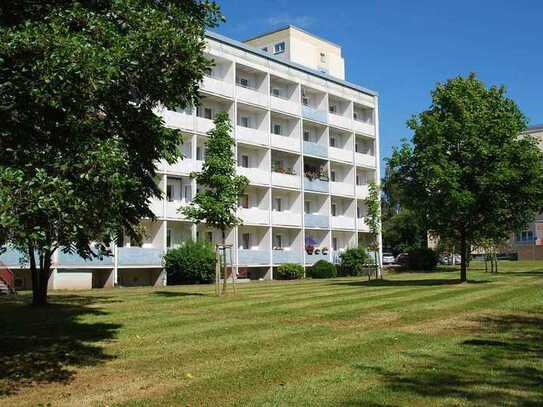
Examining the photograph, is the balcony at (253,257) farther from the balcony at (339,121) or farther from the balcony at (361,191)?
the balcony at (339,121)

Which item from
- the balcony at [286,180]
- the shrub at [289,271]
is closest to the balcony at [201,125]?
the balcony at [286,180]

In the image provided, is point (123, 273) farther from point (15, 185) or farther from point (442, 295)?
point (15, 185)

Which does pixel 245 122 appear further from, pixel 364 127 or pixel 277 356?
pixel 277 356

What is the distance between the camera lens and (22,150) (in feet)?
27.6

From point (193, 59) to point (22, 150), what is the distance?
Result: 2.94 m

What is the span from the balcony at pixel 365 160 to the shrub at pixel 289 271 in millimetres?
15229

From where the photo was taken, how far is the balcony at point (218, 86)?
45000 mm

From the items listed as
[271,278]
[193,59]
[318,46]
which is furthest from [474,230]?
[318,46]

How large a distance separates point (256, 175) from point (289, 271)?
791 cm

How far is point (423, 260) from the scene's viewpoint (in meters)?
62.4

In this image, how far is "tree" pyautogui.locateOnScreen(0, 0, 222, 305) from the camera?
796 cm

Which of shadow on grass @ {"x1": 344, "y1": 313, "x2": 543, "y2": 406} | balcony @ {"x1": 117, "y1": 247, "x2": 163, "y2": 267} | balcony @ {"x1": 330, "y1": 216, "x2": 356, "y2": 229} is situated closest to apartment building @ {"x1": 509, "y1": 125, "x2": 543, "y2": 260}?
balcony @ {"x1": 330, "y1": 216, "x2": 356, "y2": 229}

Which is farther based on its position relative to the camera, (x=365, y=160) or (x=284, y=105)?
(x=365, y=160)

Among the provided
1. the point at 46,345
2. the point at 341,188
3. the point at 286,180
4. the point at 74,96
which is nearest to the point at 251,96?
the point at 286,180
